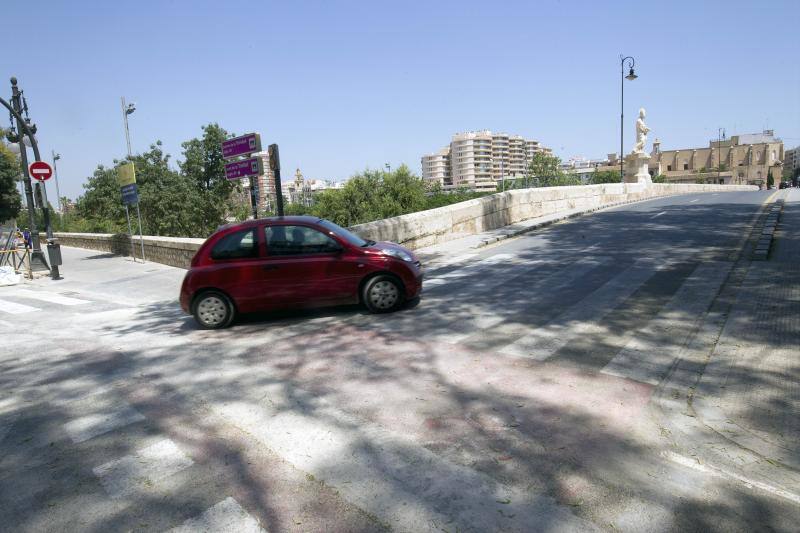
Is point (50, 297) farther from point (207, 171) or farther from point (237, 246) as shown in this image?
point (207, 171)

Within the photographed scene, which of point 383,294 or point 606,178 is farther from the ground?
point 606,178

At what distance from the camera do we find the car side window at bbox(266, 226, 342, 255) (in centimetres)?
704

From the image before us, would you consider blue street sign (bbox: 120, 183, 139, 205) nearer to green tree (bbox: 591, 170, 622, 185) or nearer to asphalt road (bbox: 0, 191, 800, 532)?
asphalt road (bbox: 0, 191, 800, 532)

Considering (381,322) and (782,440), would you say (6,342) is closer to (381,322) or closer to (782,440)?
(381,322)

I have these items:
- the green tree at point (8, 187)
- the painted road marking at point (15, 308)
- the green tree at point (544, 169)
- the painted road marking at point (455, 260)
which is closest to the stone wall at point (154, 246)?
the painted road marking at point (15, 308)

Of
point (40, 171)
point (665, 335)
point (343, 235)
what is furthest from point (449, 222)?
point (40, 171)

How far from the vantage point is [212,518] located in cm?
277

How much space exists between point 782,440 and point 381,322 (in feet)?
14.6

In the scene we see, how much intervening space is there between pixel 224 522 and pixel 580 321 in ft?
15.6

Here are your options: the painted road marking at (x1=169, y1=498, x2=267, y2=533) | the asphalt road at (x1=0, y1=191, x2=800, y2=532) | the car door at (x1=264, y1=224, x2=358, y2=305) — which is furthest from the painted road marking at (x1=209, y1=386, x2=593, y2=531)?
the car door at (x1=264, y1=224, x2=358, y2=305)

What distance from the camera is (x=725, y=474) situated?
9.87 feet

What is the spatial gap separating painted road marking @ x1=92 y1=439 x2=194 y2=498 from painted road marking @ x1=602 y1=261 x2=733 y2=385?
369 centimetres

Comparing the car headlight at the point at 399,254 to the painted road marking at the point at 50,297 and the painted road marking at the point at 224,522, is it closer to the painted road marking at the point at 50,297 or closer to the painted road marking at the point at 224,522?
the painted road marking at the point at 224,522

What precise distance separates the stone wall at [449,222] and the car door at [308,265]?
15.2 feet
